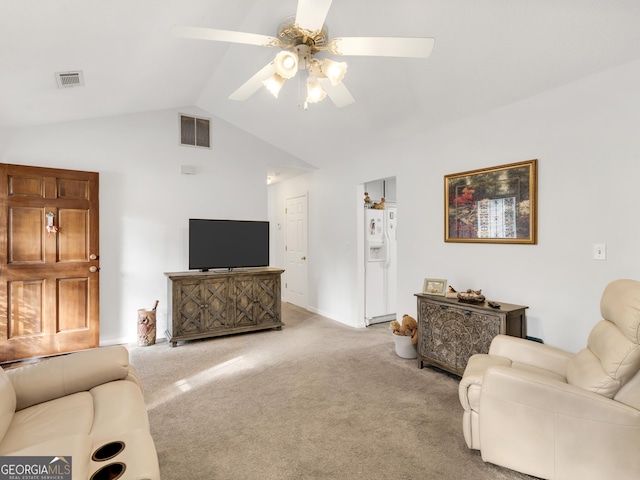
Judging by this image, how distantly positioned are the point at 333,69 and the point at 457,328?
2260 mm

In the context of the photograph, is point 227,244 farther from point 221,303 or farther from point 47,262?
point 47,262

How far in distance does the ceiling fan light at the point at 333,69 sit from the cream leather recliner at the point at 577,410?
189 centimetres

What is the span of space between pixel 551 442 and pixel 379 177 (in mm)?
3313

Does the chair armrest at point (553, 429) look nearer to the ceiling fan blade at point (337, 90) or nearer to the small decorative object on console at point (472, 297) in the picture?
the small decorative object on console at point (472, 297)

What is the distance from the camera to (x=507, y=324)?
2656 millimetres

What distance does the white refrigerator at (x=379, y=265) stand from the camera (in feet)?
16.3

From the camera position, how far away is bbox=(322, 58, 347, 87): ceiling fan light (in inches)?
82.8

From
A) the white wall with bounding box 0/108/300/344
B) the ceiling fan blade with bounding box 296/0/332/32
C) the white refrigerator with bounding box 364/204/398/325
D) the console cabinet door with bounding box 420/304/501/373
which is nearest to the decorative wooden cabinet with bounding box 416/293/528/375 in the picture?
the console cabinet door with bounding box 420/304/501/373

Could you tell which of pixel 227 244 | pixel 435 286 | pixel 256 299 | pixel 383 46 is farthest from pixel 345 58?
pixel 256 299

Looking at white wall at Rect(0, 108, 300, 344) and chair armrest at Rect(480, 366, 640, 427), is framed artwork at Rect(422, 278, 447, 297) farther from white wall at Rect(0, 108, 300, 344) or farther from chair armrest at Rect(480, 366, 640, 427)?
white wall at Rect(0, 108, 300, 344)

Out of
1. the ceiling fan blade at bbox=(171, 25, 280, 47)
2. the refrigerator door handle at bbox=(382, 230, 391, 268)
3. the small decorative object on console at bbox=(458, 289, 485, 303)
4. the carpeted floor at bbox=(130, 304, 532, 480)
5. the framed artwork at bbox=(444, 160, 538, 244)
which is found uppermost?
the ceiling fan blade at bbox=(171, 25, 280, 47)

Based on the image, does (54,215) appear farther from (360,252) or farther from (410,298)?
(410,298)

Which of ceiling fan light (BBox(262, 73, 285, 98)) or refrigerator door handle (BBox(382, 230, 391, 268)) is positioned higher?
Answer: ceiling fan light (BBox(262, 73, 285, 98))

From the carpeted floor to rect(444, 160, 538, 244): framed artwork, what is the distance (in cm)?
135
